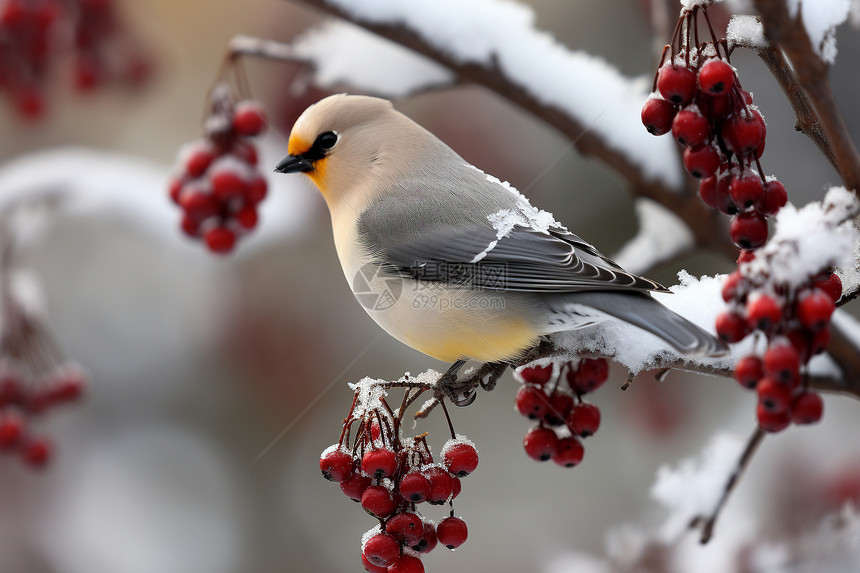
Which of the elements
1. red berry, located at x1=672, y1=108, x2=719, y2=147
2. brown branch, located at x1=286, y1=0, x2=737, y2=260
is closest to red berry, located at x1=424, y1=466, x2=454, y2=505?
red berry, located at x1=672, y1=108, x2=719, y2=147

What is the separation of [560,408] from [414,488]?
51cm

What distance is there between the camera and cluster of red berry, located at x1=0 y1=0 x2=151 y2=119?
3.91 m

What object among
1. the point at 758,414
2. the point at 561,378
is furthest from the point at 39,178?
the point at 758,414

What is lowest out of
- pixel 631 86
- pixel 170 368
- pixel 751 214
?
pixel 170 368

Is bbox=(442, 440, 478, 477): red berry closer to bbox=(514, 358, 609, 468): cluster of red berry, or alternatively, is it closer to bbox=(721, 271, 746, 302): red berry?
bbox=(514, 358, 609, 468): cluster of red berry

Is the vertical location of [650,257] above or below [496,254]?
above

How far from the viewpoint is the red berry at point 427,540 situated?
5.92 ft

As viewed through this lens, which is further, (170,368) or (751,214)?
(170,368)

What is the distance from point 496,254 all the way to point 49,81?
10.3 feet

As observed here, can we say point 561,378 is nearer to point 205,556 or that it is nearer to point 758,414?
point 758,414

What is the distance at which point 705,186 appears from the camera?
1726 millimetres

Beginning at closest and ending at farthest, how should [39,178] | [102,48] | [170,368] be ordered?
[39,178] → [102,48] → [170,368]

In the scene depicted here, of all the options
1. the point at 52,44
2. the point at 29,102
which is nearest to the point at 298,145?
the point at 52,44

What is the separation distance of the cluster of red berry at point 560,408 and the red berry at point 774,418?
0.69 meters
